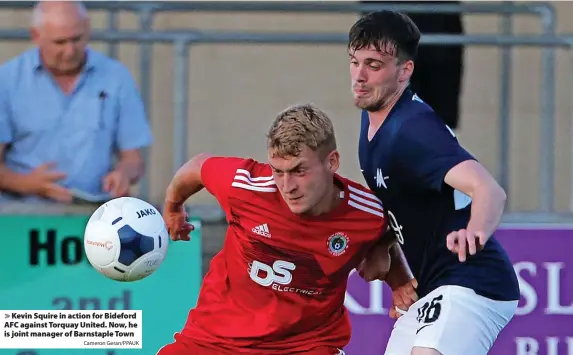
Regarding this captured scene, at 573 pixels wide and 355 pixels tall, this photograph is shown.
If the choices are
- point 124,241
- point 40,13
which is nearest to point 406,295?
point 124,241

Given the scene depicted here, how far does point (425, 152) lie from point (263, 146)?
3.70 metres

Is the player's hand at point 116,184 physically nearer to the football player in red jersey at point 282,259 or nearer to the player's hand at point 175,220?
the player's hand at point 175,220

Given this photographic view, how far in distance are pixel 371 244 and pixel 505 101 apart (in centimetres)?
254

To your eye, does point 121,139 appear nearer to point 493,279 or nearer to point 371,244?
point 371,244

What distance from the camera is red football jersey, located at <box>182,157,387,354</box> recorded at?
5098mm

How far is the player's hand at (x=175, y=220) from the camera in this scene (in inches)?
212

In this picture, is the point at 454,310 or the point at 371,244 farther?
the point at 371,244

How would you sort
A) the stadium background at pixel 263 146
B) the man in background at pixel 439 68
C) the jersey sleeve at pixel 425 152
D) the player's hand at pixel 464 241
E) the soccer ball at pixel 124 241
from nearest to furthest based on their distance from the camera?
1. the player's hand at pixel 464 241
2. the jersey sleeve at pixel 425 152
3. the soccer ball at pixel 124 241
4. the stadium background at pixel 263 146
5. the man in background at pixel 439 68

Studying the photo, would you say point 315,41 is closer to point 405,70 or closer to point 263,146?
point 263,146

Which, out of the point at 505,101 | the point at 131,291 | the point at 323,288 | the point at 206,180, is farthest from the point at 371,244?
the point at 505,101

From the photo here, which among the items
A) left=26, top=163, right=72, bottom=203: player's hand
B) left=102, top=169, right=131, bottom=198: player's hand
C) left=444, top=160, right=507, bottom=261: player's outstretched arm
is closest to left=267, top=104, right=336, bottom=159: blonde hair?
left=444, top=160, right=507, bottom=261: player's outstretched arm

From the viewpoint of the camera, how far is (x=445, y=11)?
726 cm

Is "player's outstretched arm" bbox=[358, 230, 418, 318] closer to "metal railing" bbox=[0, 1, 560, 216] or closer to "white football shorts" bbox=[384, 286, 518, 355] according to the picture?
"white football shorts" bbox=[384, 286, 518, 355]

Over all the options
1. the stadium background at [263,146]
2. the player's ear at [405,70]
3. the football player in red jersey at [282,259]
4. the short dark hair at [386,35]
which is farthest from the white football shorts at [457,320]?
the stadium background at [263,146]
